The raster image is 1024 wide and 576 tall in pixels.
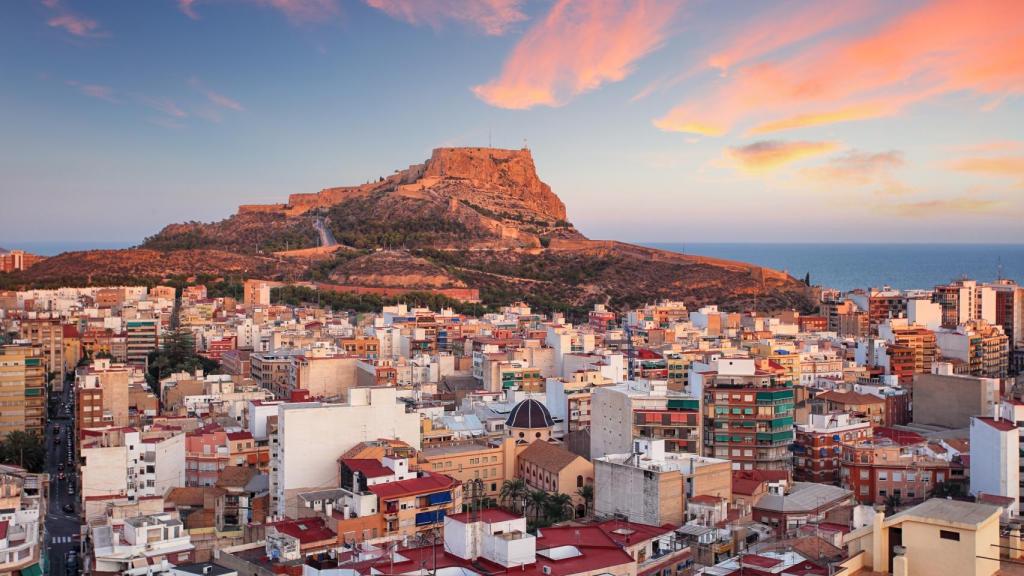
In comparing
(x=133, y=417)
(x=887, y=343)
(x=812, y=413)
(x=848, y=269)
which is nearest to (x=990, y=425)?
(x=812, y=413)

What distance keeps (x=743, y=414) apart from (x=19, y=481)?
56.7ft

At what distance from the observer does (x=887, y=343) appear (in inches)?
1747

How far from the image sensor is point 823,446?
91.1ft

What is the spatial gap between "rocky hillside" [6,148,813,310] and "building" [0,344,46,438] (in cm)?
3862

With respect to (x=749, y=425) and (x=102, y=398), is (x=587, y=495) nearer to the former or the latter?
(x=749, y=425)

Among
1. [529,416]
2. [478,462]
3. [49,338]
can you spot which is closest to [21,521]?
[478,462]

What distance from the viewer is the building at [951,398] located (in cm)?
3294

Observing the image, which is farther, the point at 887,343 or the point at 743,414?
the point at 887,343

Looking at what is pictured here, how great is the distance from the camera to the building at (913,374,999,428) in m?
32.9

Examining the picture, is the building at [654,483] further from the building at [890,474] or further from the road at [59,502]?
the road at [59,502]

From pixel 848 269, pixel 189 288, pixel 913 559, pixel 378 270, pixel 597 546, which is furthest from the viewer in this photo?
pixel 848 269

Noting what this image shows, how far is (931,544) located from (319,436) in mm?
17129

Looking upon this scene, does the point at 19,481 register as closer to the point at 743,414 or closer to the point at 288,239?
the point at 743,414

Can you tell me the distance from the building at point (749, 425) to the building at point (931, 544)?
58.7 ft
